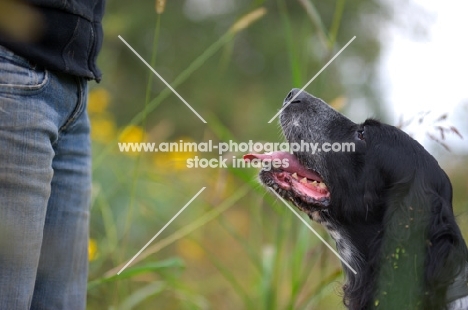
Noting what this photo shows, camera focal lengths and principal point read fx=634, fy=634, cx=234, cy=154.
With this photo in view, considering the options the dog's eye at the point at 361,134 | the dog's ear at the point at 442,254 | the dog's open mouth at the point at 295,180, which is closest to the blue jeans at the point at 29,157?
the dog's open mouth at the point at 295,180

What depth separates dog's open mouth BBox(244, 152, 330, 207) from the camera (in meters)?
2.55

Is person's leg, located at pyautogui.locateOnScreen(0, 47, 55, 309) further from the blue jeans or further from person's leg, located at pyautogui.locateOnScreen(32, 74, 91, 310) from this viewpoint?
person's leg, located at pyautogui.locateOnScreen(32, 74, 91, 310)

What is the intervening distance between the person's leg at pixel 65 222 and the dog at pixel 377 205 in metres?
0.72

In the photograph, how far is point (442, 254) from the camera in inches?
84.3

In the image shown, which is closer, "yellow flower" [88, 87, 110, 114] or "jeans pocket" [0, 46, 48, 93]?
"jeans pocket" [0, 46, 48, 93]

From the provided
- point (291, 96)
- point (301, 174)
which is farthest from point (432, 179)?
point (291, 96)

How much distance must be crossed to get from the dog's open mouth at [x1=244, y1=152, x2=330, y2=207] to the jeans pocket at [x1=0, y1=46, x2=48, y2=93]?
1.02 meters

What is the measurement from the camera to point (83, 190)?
2176 mm

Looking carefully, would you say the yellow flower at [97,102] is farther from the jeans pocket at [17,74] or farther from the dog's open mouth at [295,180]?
the jeans pocket at [17,74]

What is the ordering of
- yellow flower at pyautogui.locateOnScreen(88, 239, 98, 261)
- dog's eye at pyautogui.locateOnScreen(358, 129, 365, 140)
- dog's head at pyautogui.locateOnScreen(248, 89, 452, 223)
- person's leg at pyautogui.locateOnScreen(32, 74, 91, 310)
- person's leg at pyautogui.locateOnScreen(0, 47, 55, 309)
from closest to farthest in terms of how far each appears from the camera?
person's leg at pyautogui.locateOnScreen(0, 47, 55, 309) < person's leg at pyautogui.locateOnScreen(32, 74, 91, 310) < dog's head at pyautogui.locateOnScreen(248, 89, 452, 223) < dog's eye at pyautogui.locateOnScreen(358, 129, 365, 140) < yellow flower at pyautogui.locateOnScreen(88, 239, 98, 261)

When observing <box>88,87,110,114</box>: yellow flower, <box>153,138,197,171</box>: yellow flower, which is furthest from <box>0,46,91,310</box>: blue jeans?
<box>88,87,110,114</box>: yellow flower

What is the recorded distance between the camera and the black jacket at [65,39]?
1762 millimetres

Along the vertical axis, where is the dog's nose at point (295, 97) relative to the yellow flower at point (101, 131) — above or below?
below

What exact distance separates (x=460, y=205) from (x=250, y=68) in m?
6.98
